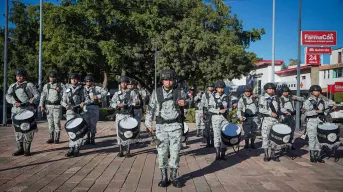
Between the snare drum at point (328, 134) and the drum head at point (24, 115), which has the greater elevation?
the drum head at point (24, 115)

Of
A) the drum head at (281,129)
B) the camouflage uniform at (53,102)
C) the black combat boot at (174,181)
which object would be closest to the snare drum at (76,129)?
the camouflage uniform at (53,102)

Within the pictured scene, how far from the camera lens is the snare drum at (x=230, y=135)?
23.7 ft

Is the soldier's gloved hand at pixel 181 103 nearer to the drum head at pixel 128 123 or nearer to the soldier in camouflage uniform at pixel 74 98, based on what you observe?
the drum head at pixel 128 123

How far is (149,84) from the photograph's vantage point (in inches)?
1319

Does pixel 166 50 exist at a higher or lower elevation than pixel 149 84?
higher

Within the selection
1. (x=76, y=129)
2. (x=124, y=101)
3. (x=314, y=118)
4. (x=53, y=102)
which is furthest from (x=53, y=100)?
(x=314, y=118)

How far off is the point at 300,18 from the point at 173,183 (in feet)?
41.8

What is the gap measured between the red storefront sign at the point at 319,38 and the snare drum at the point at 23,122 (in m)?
12.2

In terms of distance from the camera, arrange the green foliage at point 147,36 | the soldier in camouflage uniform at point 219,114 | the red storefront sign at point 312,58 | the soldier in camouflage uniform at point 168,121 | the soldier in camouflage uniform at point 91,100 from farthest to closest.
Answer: the green foliage at point 147,36
the red storefront sign at point 312,58
the soldier in camouflage uniform at point 91,100
the soldier in camouflage uniform at point 219,114
the soldier in camouflage uniform at point 168,121

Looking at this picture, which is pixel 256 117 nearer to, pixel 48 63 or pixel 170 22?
pixel 170 22

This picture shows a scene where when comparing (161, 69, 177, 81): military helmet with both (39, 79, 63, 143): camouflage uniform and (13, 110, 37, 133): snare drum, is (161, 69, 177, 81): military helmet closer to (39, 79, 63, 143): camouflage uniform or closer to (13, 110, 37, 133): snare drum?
(13, 110, 37, 133): snare drum

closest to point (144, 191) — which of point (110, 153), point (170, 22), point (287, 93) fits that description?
point (110, 153)

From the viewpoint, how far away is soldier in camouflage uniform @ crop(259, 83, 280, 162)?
766 centimetres

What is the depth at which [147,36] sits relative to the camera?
83.8ft
